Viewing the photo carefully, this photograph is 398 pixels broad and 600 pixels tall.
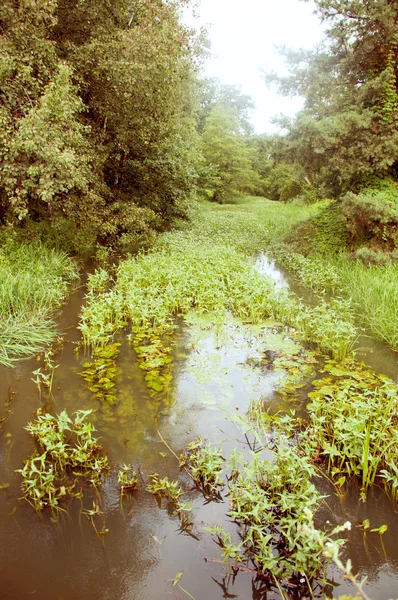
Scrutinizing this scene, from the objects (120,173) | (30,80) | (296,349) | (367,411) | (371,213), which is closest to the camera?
(367,411)

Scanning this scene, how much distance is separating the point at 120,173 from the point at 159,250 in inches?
200

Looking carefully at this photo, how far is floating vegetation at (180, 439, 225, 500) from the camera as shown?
11.3 feet

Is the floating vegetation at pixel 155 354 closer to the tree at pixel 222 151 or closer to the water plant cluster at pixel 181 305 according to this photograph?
the water plant cluster at pixel 181 305

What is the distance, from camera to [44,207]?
1342cm

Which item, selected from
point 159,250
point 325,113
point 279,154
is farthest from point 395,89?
point 159,250

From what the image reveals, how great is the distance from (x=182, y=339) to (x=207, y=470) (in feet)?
11.6

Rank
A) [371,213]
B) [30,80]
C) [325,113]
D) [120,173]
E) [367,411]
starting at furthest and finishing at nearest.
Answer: [120,173], [325,113], [371,213], [30,80], [367,411]

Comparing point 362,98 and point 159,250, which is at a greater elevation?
point 362,98

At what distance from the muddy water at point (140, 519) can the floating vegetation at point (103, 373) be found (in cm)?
10

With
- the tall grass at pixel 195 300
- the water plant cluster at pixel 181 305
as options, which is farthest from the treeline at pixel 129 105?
the water plant cluster at pixel 181 305

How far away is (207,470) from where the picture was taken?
3.49m

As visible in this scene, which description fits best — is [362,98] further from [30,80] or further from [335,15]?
[30,80]

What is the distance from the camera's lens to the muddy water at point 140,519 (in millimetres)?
2686

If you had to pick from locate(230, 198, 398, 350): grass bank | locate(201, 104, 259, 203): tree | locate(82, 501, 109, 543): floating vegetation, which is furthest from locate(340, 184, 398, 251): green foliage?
locate(201, 104, 259, 203): tree
